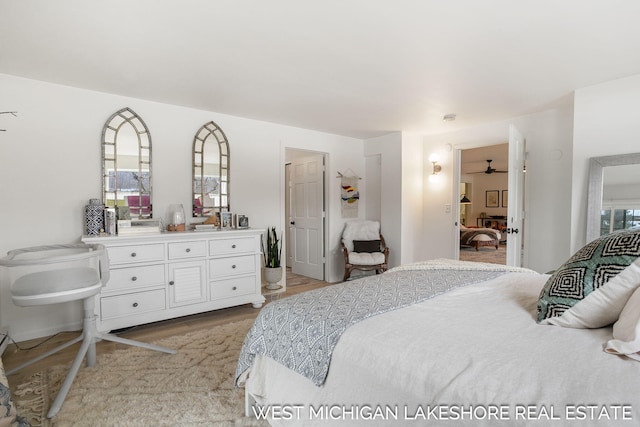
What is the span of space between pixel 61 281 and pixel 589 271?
2.69 meters

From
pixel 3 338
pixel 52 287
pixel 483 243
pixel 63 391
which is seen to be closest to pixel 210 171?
pixel 52 287

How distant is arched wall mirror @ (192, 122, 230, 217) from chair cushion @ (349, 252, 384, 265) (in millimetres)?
1849

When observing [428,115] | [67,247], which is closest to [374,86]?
[428,115]

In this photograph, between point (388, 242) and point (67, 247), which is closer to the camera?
point (67, 247)

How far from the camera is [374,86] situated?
120 inches

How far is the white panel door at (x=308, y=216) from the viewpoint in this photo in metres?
5.19

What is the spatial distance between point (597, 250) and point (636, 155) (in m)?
2.38

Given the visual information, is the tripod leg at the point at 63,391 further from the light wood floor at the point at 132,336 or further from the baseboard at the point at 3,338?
the baseboard at the point at 3,338

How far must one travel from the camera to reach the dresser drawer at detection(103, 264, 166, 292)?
290 centimetres

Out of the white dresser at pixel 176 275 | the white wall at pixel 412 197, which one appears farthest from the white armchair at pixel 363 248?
the white dresser at pixel 176 275

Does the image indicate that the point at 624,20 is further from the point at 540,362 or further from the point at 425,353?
the point at 425,353

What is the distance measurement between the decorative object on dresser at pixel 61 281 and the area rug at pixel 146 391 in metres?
0.11

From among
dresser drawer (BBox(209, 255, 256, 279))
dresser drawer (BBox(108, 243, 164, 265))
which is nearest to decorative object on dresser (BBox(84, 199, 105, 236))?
dresser drawer (BBox(108, 243, 164, 265))

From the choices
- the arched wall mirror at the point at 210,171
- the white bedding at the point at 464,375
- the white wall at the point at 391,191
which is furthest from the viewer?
the white wall at the point at 391,191
